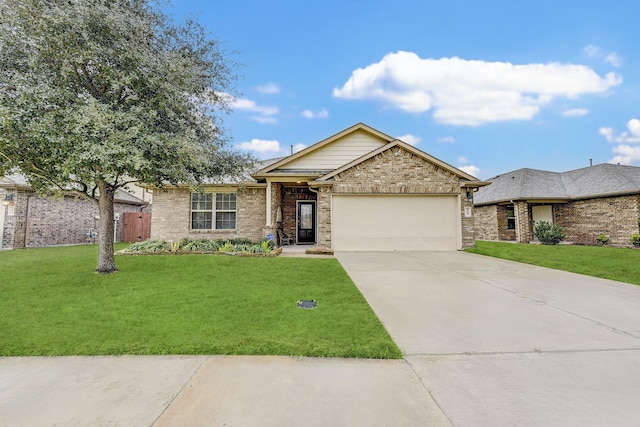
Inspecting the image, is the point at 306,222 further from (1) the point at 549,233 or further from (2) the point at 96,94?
(1) the point at 549,233

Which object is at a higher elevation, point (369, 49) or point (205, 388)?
point (369, 49)

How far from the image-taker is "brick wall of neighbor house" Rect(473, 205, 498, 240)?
61.5 ft

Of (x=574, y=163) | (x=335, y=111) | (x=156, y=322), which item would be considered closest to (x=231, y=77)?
(x=156, y=322)

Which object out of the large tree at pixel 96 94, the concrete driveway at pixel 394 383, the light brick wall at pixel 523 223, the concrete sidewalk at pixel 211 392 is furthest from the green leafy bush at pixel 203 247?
the light brick wall at pixel 523 223

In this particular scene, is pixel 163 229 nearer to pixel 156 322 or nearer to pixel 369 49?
pixel 156 322

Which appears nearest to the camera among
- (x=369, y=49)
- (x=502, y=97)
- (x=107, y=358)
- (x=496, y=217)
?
(x=107, y=358)

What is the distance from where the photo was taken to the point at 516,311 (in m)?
4.49

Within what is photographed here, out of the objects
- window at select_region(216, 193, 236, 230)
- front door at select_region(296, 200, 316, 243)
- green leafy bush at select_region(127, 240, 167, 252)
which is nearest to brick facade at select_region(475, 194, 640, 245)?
front door at select_region(296, 200, 316, 243)

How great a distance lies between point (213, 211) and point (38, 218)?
29.7 feet

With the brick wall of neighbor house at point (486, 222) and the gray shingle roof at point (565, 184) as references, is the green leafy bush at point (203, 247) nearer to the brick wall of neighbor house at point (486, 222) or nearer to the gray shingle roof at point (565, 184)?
the gray shingle roof at point (565, 184)

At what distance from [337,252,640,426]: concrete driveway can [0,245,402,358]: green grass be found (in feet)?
1.90

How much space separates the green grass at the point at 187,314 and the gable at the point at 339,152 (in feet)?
22.7

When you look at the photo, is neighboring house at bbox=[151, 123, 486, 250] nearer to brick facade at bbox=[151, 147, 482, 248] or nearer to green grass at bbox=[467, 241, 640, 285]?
brick facade at bbox=[151, 147, 482, 248]

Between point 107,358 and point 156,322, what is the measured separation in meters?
1.00
